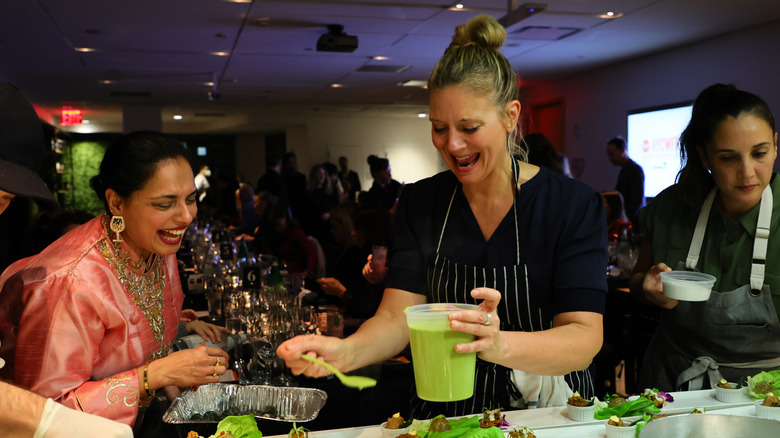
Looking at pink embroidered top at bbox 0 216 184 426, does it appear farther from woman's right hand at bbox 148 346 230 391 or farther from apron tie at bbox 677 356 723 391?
apron tie at bbox 677 356 723 391

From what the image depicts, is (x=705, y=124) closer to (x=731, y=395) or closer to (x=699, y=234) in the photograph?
(x=699, y=234)

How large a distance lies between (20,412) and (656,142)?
8.89 m

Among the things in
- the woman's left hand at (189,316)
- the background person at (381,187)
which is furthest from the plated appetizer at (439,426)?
the background person at (381,187)

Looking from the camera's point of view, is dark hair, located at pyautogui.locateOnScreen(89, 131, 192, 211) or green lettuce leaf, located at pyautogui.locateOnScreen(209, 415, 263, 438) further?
dark hair, located at pyautogui.locateOnScreen(89, 131, 192, 211)

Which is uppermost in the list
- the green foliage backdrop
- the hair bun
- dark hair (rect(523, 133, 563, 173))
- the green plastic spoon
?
the green foliage backdrop

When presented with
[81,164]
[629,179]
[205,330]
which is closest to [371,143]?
[81,164]

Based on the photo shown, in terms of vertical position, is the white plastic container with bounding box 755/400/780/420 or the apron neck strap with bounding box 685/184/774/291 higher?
the apron neck strap with bounding box 685/184/774/291

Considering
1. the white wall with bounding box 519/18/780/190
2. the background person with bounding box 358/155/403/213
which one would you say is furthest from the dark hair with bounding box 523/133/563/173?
the white wall with bounding box 519/18/780/190

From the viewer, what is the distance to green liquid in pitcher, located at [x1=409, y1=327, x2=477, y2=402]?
125cm

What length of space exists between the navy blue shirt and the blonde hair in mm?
280

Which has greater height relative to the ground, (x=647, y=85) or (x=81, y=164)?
(x=647, y=85)

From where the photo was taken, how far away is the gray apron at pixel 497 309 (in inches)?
68.2

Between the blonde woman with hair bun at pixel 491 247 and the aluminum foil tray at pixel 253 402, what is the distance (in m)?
0.30

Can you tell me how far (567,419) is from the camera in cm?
164
